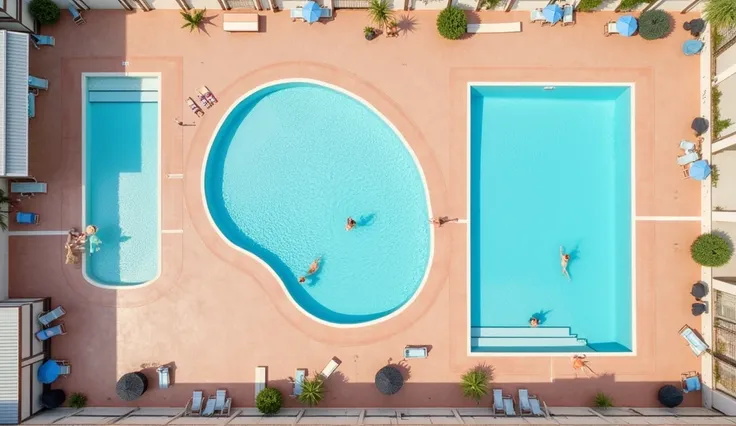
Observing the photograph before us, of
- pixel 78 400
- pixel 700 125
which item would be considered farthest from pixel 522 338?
pixel 78 400

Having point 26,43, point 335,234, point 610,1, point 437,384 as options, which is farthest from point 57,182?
point 610,1

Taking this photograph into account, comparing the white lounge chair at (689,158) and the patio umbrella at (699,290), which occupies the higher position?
the white lounge chair at (689,158)

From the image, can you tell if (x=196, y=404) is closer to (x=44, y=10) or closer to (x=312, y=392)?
(x=312, y=392)

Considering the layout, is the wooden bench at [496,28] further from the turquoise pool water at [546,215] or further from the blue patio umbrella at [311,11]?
the blue patio umbrella at [311,11]

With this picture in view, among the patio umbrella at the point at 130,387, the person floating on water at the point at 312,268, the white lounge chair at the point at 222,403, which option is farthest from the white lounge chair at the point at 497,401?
the patio umbrella at the point at 130,387

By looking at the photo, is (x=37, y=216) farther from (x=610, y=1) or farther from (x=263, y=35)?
(x=610, y=1)

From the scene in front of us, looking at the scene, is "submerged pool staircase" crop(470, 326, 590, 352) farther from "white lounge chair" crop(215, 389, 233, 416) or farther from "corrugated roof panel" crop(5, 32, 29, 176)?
"corrugated roof panel" crop(5, 32, 29, 176)
